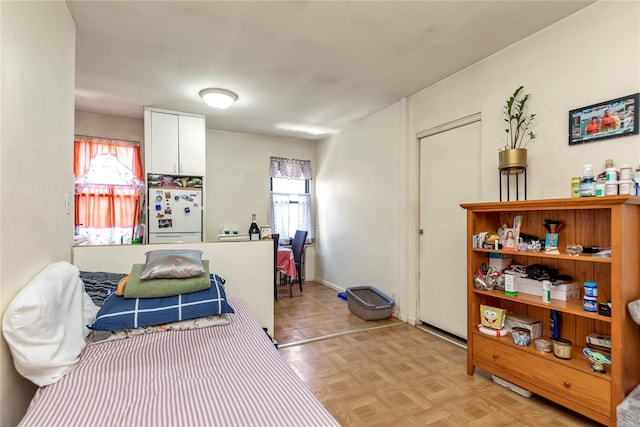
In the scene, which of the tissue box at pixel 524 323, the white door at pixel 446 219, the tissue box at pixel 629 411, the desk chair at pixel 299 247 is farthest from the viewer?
the desk chair at pixel 299 247

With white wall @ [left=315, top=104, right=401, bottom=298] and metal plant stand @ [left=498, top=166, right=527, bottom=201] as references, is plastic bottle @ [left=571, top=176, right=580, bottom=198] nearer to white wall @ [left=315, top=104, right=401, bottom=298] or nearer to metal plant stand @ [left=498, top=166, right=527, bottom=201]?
metal plant stand @ [left=498, top=166, right=527, bottom=201]

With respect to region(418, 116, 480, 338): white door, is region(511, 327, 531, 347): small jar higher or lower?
lower

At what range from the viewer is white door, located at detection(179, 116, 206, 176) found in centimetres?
397

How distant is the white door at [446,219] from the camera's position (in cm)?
285

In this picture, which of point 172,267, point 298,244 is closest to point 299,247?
point 298,244

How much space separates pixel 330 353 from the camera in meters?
2.68

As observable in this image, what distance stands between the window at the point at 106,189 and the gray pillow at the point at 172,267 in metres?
2.58

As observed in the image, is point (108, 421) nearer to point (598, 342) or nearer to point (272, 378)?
point (272, 378)

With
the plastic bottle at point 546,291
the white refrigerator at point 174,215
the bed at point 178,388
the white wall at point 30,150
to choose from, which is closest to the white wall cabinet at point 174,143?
the white refrigerator at point 174,215

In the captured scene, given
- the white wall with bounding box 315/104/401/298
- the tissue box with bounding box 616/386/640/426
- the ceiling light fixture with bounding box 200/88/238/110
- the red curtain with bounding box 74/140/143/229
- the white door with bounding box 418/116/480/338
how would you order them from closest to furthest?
the tissue box with bounding box 616/386/640/426
the white door with bounding box 418/116/480/338
the ceiling light fixture with bounding box 200/88/238/110
the white wall with bounding box 315/104/401/298
the red curtain with bounding box 74/140/143/229

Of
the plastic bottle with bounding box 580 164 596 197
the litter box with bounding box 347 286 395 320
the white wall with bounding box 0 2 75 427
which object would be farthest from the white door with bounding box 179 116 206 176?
the plastic bottle with bounding box 580 164 596 197

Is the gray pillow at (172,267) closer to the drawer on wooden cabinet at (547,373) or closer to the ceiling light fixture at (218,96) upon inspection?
the ceiling light fixture at (218,96)

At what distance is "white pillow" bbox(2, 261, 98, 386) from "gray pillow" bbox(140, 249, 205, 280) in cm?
45

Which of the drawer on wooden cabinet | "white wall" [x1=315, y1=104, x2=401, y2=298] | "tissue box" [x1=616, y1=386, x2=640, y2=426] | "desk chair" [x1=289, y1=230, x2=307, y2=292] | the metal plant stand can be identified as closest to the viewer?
"tissue box" [x1=616, y1=386, x2=640, y2=426]
